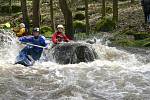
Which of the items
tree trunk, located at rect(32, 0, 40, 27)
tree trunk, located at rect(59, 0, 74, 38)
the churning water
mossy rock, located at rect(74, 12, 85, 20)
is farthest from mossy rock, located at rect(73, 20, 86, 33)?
the churning water

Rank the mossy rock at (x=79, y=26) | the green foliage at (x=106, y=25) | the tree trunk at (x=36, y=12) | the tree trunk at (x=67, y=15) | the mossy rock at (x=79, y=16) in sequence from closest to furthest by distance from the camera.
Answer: the tree trunk at (x=67, y=15), the tree trunk at (x=36, y=12), the green foliage at (x=106, y=25), the mossy rock at (x=79, y=26), the mossy rock at (x=79, y=16)

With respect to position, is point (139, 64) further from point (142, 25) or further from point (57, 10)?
point (57, 10)

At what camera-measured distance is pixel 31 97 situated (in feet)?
27.9

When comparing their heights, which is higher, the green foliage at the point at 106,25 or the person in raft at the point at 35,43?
the person in raft at the point at 35,43

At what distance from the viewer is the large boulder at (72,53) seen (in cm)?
1333

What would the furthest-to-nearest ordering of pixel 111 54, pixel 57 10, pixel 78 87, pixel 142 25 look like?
pixel 57 10 < pixel 142 25 < pixel 111 54 < pixel 78 87

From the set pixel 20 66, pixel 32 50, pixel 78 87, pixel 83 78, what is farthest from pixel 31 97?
pixel 32 50

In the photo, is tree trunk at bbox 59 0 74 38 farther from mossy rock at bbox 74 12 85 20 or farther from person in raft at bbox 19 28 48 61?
mossy rock at bbox 74 12 85 20

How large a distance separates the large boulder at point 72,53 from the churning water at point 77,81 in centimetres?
33

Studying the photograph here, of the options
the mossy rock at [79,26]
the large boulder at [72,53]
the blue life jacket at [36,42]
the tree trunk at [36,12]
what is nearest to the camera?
the large boulder at [72,53]

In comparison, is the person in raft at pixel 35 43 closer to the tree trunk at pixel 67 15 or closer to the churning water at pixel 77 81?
the churning water at pixel 77 81

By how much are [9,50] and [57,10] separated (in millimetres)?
22762

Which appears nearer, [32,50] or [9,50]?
[32,50]

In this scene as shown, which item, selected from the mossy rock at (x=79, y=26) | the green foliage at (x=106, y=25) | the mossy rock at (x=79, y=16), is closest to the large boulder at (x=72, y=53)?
the green foliage at (x=106, y=25)
